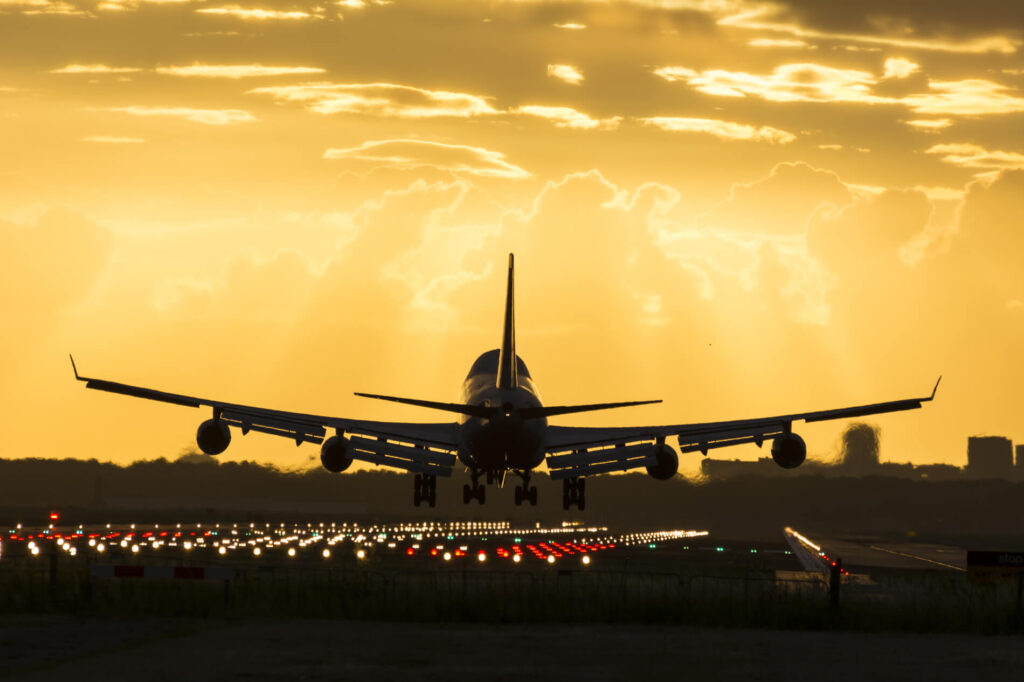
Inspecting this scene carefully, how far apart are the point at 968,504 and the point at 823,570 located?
116 metres

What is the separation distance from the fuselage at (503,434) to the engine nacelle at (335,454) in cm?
530

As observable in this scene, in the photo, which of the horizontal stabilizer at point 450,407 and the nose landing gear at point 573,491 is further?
the nose landing gear at point 573,491

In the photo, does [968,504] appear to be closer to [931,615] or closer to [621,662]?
[931,615]

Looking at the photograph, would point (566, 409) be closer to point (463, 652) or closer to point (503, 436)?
point (503, 436)

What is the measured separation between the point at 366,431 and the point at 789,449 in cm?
1937

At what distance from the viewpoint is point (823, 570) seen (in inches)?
2414

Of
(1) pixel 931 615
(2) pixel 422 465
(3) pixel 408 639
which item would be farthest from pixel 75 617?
(2) pixel 422 465

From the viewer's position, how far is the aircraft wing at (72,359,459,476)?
6319 cm

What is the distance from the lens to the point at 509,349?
65.1 meters

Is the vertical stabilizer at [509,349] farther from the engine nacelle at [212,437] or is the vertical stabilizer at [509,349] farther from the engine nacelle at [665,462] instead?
the engine nacelle at [212,437]

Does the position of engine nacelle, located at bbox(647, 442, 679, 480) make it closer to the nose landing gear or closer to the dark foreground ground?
the nose landing gear

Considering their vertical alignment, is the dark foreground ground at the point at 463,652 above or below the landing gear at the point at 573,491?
below

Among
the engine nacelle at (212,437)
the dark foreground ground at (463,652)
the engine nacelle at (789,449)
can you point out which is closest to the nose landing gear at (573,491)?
the engine nacelle at (789,449)

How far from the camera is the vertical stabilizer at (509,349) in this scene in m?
61.6
